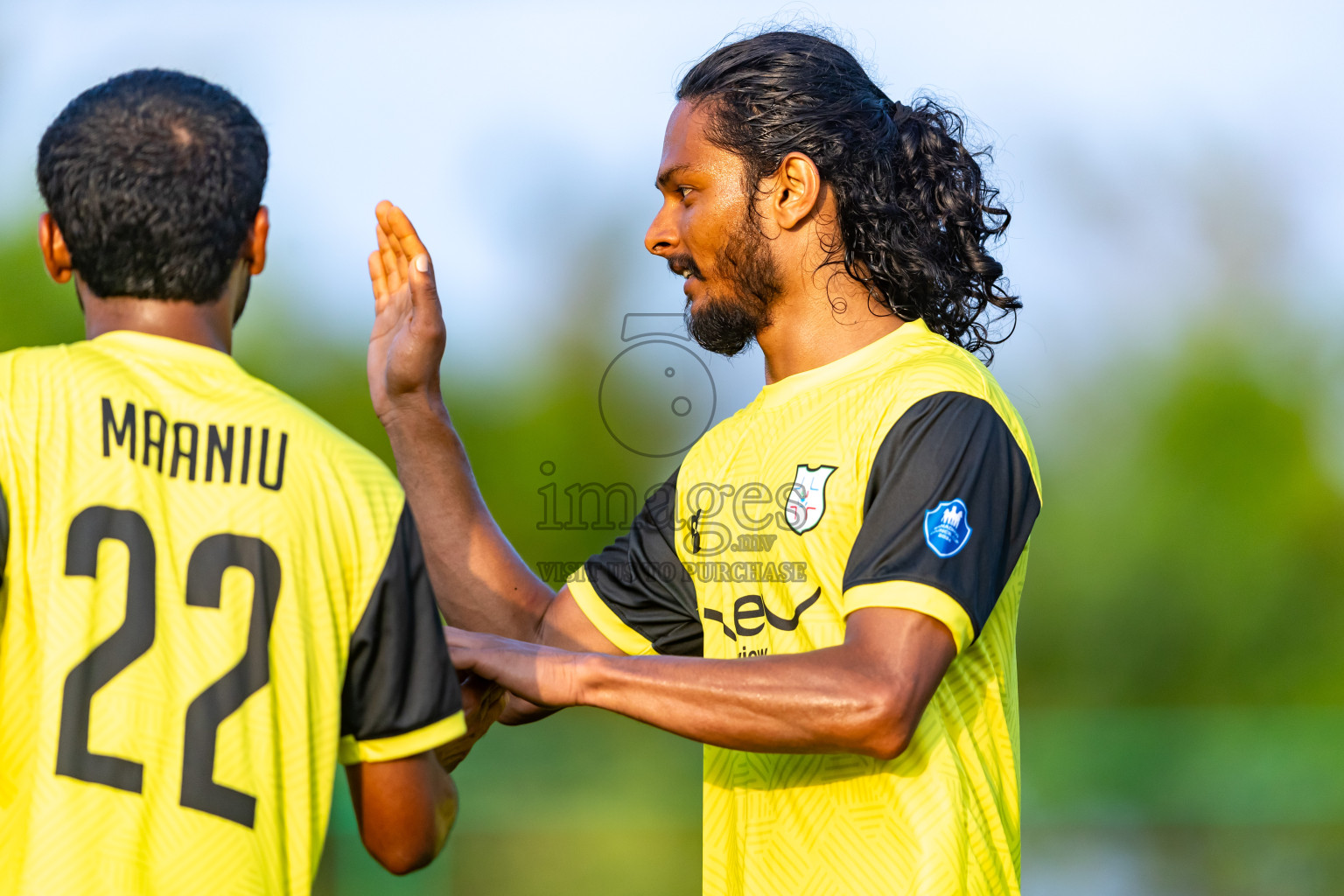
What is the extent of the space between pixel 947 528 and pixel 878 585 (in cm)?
18

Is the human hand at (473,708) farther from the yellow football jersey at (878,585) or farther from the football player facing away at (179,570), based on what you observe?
the football player facing away at (179,570)

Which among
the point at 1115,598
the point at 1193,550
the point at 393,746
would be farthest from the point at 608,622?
the point at 1193,550

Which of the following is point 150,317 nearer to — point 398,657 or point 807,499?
point 398,657

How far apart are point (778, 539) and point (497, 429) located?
17510 millimetres

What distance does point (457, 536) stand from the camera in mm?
3578

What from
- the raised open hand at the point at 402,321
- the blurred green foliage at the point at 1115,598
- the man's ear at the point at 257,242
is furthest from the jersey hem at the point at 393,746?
the blurred green foliage at the point at 1115,598

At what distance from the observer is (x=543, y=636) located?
3.60m

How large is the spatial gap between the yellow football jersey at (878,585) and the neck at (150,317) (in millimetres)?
1342

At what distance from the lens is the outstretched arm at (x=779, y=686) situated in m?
2.55

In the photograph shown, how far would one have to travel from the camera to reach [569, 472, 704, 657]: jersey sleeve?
135 inches

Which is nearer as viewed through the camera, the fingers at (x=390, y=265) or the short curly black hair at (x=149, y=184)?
the short curly black hair at (x=149, y=184)

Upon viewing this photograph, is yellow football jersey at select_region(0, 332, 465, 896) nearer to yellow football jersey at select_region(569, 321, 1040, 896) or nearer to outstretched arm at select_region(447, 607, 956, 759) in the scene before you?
outstretched arm at select_region(447, 607, 956, 759)

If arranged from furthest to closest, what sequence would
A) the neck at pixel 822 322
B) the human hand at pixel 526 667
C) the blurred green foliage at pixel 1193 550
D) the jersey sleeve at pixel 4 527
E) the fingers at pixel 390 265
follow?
the blurred green foliage at pixel 1193 550 → the fingers at pixel 390 265 → the neck at pixel 822 322 → the human hand at pixel 526 667 → the jersey sleeve at pixel 4 527

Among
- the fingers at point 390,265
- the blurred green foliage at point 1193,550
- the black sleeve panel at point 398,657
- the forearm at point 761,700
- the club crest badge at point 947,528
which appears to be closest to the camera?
the black sleeve panel at point 398,657
